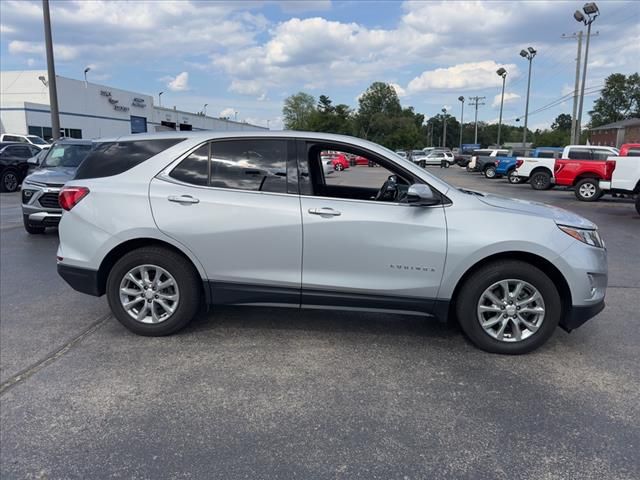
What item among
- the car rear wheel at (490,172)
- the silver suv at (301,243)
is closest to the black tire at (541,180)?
the car rear wheel at (490,172)

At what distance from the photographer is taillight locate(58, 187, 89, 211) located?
4.30 meters

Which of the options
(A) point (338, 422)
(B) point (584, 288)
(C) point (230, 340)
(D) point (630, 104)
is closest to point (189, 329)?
(C) point (230, 340)

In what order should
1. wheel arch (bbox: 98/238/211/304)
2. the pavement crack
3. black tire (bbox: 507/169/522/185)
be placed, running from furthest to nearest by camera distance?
black tire (bbox: 507/169/522/185)
wheel arch (bbox: 98/238/211/304)
the pavement crack

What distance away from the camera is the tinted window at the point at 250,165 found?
4.16 m

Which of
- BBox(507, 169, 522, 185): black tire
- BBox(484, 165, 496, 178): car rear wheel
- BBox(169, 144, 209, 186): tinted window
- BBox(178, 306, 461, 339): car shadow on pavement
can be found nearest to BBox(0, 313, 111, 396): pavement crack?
BBox(178, 306, 461, 339): car shadow on pavement

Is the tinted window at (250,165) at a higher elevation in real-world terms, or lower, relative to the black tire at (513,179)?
higher

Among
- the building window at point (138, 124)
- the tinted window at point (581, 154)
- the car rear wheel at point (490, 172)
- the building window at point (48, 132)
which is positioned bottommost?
the car rear wheel at point (490, 172)

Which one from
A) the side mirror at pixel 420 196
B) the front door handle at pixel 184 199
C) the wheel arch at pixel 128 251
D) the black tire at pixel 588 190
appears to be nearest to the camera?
the side mirror at pixel 420 196

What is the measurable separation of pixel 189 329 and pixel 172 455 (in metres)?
1.90

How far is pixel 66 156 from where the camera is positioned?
1034 cm

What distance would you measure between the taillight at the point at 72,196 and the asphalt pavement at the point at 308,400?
3.87ft

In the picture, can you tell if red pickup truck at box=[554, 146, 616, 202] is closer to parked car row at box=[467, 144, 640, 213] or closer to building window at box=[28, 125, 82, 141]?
parked car row at box=[467, 144, 640, 213]

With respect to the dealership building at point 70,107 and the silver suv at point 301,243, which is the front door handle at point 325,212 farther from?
the dealership building at point 70,107

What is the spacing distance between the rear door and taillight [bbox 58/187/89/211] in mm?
658
